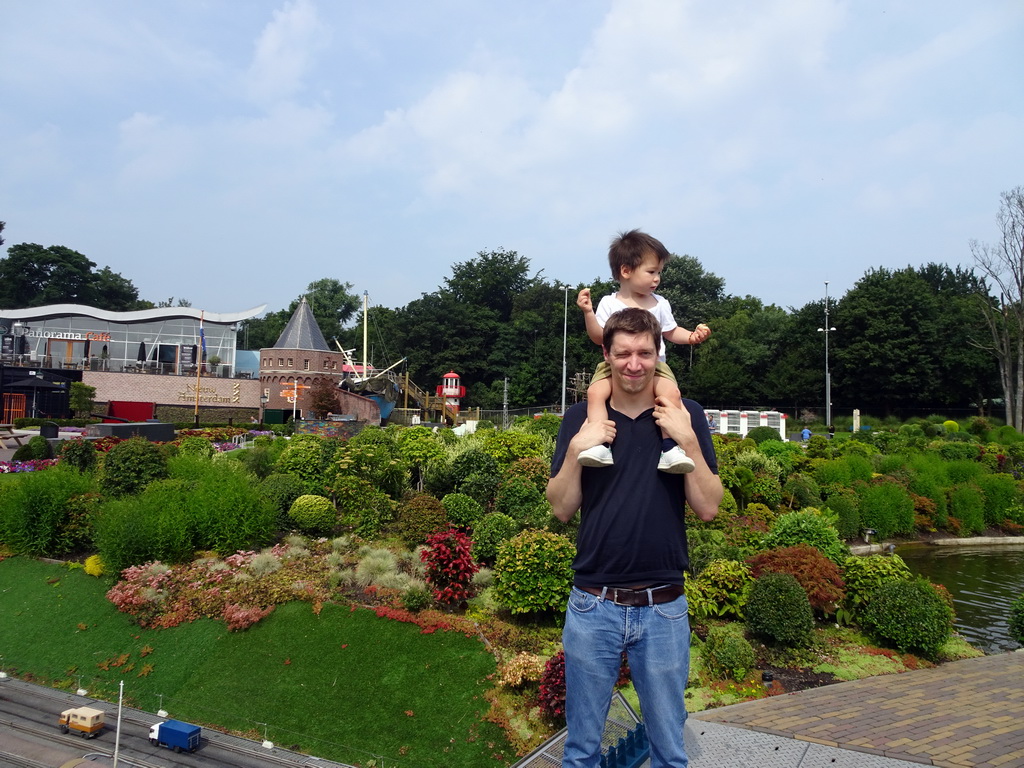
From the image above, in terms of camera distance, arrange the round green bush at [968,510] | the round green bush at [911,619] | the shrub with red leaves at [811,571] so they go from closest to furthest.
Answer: the round green bush at [911,619] → the shrub with red leaves at [811,571] → the round green bush at [968,510]

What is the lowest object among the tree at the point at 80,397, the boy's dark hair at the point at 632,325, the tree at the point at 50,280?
the boy's dark hair at the point at 632,325

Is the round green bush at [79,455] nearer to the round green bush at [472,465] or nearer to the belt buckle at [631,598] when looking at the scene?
the round green bush at [472,465]

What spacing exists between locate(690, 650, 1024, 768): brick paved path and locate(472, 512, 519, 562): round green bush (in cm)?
502

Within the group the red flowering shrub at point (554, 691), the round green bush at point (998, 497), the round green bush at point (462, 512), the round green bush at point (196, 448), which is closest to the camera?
the red flowering shrub at point (554, 691)

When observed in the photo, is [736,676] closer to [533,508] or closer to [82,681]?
[533,508]

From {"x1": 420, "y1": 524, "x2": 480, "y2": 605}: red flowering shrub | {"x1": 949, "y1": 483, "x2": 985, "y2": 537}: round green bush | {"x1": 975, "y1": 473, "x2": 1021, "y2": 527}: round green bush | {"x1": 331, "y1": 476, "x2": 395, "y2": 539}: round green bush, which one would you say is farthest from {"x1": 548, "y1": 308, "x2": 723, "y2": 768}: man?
{"x1": 975, "y1": 473, "x2": 1021, "y2": 527}: round green bush

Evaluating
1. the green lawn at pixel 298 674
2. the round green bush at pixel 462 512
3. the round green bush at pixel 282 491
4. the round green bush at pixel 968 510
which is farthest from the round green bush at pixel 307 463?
the round green bush at pixel 968 510

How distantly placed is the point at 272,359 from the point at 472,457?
125ft

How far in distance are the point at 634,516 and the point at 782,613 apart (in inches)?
282

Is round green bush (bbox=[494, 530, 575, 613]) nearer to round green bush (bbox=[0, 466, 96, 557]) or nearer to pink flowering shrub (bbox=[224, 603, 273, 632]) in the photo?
pink flowering shrub (bbox=[224, 603, 273, 632])

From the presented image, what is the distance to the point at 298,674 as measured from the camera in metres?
8.63

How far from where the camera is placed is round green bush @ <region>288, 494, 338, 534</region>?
1325 cm

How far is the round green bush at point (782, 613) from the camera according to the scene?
876cm

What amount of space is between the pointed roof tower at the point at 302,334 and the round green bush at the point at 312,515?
37.8 m
